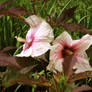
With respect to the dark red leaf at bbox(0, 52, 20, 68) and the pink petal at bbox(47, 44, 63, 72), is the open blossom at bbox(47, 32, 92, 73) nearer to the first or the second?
the pink petal at bbox(47, 44, 63, 72)

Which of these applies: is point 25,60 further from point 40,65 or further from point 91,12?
point 91,12

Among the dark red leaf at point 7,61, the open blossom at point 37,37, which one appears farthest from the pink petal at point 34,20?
the dark red leaf at point 7,61

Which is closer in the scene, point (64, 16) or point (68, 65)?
point (68, 65)

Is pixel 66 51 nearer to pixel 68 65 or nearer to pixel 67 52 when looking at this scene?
pixel 67 52

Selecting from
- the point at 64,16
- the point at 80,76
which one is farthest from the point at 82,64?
the point at 64,16

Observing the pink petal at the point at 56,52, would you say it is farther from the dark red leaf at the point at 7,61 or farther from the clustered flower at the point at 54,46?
the dark red leaf at the point at 7,61

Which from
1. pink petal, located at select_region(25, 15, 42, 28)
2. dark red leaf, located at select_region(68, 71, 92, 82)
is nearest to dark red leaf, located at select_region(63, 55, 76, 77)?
dark red leaf, located at select_region(68, 71, 92, 82)

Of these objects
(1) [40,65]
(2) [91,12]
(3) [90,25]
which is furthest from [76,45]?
(2) [91,12]
